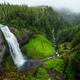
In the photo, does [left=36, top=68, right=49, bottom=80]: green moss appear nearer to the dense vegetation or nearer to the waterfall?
the dense vegetation

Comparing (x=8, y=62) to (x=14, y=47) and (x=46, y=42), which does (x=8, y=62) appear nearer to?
(x=14, y=47)

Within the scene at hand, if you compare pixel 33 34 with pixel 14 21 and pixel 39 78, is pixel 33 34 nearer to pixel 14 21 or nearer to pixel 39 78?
pixel 14 21

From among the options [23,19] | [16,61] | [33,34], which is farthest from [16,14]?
[16,61]

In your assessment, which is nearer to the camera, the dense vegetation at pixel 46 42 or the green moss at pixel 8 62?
the dense vegetation at pixel 46 42

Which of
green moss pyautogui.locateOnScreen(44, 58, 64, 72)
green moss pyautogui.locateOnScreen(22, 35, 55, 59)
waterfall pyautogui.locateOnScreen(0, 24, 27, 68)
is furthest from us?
green moss pyautogui.locateOnScreen(22, 35, 55, 59)

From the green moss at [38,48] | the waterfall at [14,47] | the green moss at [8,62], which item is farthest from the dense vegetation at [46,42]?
the waterfall at [14,47]

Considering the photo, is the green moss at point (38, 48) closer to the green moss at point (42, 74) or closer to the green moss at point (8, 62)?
Answer: the green moss at point (8, 62)

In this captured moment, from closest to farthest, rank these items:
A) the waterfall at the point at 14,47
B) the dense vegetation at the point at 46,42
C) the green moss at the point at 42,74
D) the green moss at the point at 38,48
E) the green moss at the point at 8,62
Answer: the dense vegetation at the point at 46,42 → the green moss at the point at 42,74 → the green moss at the point at 8,62 → the waterfall at the point at 14,47 → the green moss at the point at 38,48

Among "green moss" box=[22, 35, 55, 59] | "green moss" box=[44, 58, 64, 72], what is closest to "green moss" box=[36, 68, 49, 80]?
"green moss" box=[44, 58, 64, 72]
